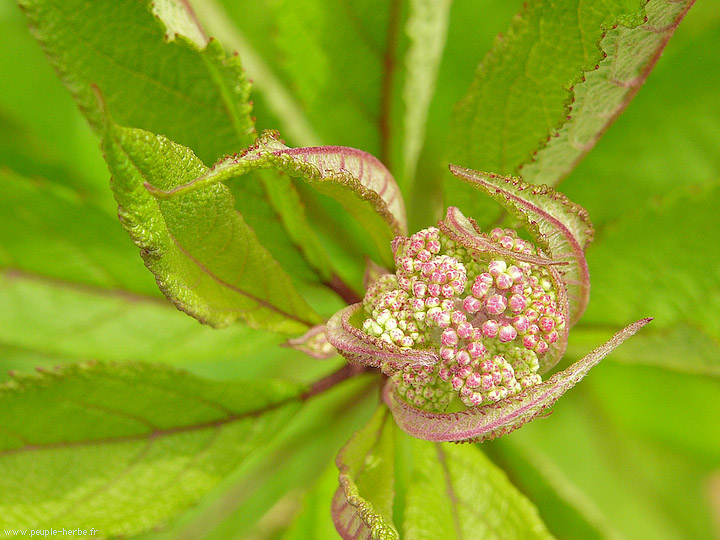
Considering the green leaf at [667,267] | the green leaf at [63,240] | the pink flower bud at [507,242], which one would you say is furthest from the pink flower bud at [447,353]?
the green leaf at [63,240]

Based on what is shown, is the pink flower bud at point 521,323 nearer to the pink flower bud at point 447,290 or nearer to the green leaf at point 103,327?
the pink flower bud at point 447,290

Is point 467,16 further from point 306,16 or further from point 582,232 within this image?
point 582,232

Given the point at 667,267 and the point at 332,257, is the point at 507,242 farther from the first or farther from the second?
the point at 332,257

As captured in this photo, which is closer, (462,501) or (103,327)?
(462,501)

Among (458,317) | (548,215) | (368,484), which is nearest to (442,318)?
(458,317)

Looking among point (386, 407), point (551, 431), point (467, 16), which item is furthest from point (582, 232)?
point (551, 431)

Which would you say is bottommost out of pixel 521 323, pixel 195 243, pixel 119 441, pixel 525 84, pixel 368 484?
pixel 119 441

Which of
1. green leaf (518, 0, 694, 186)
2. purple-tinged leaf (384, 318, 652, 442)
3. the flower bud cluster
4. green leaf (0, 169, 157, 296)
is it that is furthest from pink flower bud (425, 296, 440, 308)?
green leaf (0, 169, 157, 296)
